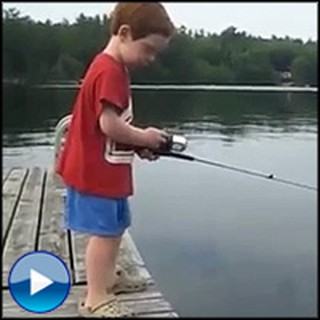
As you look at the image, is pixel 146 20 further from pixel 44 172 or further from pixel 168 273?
pixel 44 172

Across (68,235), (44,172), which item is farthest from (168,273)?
(44,172)

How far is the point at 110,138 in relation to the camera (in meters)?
1.50

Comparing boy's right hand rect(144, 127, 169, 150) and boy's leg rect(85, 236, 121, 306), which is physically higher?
boy's right hand rect(144, 127, 169, 150)

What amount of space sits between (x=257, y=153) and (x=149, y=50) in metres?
3.80

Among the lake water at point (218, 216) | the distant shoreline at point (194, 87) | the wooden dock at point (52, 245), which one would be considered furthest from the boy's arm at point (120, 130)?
the wooden dock at point (52, 245)

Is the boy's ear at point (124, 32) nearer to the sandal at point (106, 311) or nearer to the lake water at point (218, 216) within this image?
the lake water at point (218, 216)

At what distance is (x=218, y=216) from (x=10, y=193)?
0.75 meters

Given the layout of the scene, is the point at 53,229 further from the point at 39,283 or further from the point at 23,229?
the point at 39,283

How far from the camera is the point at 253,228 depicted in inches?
113

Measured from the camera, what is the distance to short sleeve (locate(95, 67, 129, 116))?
147 centimetres

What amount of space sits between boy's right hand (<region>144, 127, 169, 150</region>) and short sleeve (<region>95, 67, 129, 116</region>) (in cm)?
7

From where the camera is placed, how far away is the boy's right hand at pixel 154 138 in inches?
59.8

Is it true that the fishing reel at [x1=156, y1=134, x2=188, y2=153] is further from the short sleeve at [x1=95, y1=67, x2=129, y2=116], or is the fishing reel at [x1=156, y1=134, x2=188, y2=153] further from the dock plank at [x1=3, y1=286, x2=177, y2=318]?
the dock plank at [x1=3, y1=286, x2=177, y2=318]

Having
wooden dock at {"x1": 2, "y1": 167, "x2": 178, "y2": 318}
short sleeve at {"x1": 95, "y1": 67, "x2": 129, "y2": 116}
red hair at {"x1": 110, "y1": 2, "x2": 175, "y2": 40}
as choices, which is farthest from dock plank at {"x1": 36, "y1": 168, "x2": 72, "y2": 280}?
red hair at {"x1": 110, "y1": 2, "x2": 175, "y2": 40}
